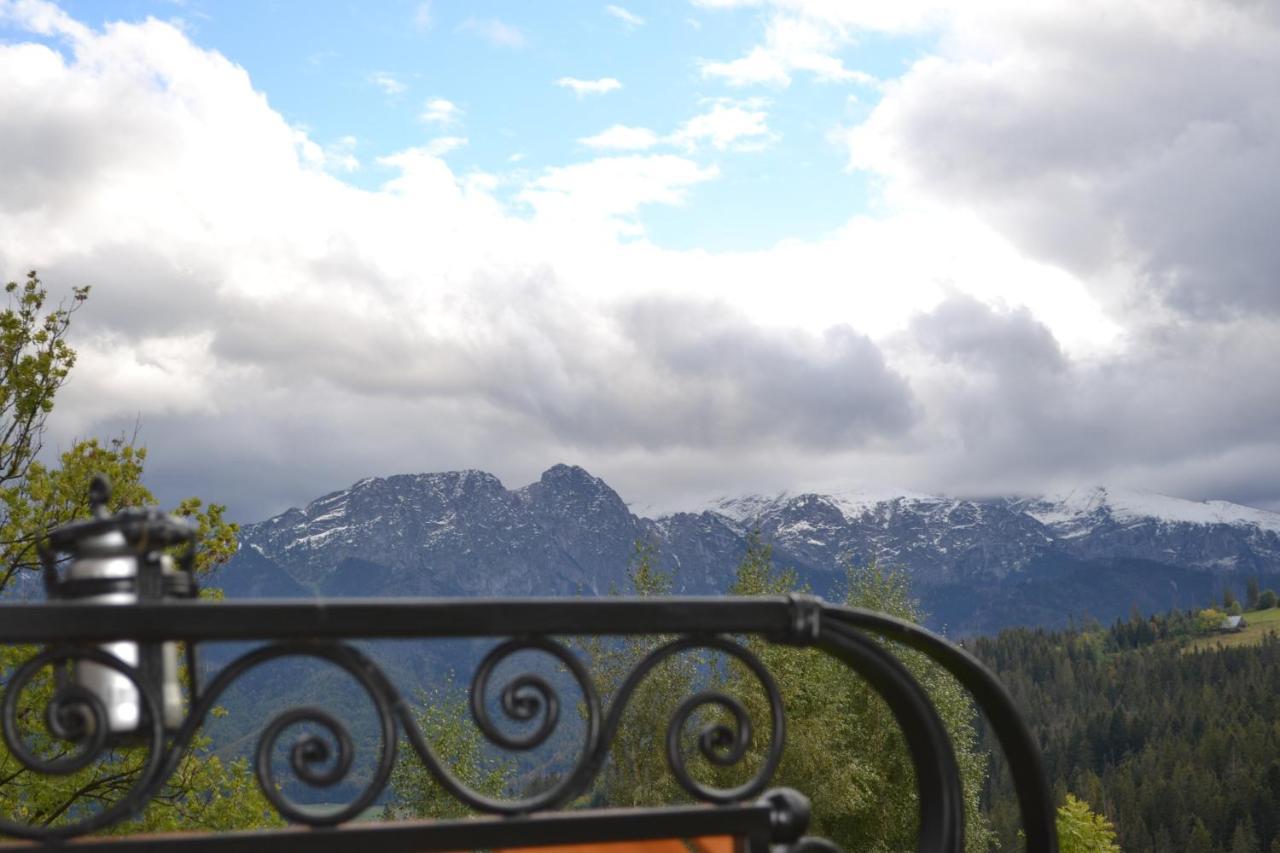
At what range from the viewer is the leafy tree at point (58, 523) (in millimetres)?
11023

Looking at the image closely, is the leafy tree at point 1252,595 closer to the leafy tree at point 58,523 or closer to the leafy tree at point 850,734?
the leafy tree at point 850,734

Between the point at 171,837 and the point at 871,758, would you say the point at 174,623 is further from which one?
the point at 871,758

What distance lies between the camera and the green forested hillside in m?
91.4

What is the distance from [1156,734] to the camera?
113 meters

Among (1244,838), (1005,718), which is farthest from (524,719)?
(1244,838)

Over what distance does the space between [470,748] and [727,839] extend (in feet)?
164

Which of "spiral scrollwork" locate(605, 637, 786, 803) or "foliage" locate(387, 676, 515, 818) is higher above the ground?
"spiral scrollwork" locate(605, 637, 786, 803)

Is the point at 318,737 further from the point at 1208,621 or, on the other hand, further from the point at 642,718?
the point at 1208,621

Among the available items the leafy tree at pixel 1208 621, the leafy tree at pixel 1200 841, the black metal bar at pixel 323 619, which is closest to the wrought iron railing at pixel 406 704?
the black metal bar at pixel 323 619

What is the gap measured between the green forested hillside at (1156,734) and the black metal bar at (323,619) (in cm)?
7658

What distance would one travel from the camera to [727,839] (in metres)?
1.91

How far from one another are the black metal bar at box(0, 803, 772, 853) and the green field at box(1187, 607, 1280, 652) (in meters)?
173

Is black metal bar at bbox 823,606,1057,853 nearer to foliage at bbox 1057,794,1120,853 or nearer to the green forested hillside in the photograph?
foliage at bbox 1057,794,1120,853

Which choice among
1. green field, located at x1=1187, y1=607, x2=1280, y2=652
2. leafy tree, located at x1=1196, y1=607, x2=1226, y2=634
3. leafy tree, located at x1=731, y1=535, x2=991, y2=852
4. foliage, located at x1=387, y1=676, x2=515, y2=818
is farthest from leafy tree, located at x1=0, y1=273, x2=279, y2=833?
leafy tree, located at x1=1196, y1=607, x2=1226, y2=634
